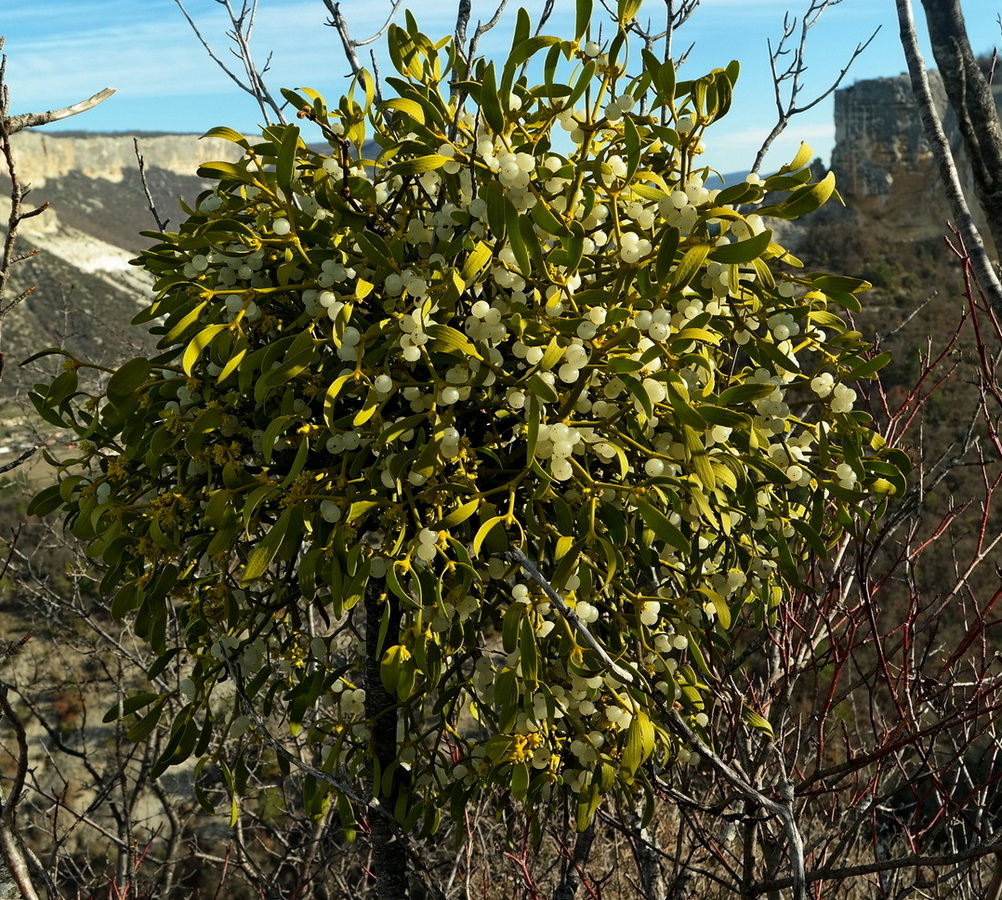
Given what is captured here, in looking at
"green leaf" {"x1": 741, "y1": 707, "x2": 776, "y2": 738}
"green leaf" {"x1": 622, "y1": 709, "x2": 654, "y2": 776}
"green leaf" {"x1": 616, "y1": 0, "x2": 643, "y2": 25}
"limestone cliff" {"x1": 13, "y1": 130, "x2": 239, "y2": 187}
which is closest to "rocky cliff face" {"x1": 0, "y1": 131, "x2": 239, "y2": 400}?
"limestone cliff" {"x1": 13, "y1": 130, "x2": 239, "y2": 187}

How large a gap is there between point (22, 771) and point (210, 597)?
0.27m

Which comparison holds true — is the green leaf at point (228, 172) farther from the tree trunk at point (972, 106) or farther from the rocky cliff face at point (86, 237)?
the tree trunk at point (972, 106)

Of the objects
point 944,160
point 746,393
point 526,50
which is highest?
point 526,50

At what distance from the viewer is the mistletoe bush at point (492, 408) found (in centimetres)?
90

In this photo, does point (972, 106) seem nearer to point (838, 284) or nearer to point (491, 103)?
point (838, 284)

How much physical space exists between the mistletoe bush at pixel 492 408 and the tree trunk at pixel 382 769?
0.05ft

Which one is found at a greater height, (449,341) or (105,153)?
(105,153)

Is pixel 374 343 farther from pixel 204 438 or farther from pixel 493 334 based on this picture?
pixel 204 438

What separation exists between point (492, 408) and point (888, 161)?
3261 centimetres

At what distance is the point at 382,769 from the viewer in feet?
4.09

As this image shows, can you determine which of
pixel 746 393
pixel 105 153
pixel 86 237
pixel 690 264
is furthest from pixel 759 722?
pixel 105 153

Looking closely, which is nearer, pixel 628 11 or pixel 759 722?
pixel 628 11

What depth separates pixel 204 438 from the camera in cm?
110

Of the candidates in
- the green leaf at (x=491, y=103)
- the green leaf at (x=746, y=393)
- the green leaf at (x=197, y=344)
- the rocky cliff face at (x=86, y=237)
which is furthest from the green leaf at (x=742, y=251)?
the rocky cliff face at (x=86, y=237)
